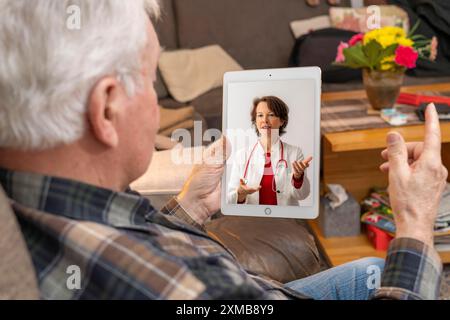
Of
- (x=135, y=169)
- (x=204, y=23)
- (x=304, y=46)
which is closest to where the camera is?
(x=135, y=169)

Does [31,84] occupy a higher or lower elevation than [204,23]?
lower

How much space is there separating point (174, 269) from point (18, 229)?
18 cm

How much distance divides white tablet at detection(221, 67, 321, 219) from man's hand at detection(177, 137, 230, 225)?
20 mm

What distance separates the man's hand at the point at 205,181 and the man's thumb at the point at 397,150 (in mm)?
368

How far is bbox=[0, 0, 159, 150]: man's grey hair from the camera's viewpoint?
0.61m

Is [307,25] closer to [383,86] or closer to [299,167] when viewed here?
[383,86]

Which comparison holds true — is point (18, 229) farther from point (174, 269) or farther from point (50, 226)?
point (174, 269)

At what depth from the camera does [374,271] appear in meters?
1.03

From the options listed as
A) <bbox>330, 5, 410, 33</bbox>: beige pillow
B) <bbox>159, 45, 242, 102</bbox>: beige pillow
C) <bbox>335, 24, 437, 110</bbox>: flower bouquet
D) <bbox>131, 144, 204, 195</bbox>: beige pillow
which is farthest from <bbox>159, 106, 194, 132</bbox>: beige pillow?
<bbox>330, 5, 410, 33</bbox>: beige pillow

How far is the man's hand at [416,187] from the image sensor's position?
78 centimetres

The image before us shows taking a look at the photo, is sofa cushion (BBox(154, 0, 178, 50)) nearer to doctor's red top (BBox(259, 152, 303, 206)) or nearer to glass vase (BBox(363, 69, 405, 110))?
glass vase (BBox(363, 69, 405, 110))

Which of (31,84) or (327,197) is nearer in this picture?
(31,84)

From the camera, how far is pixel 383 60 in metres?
2.00
